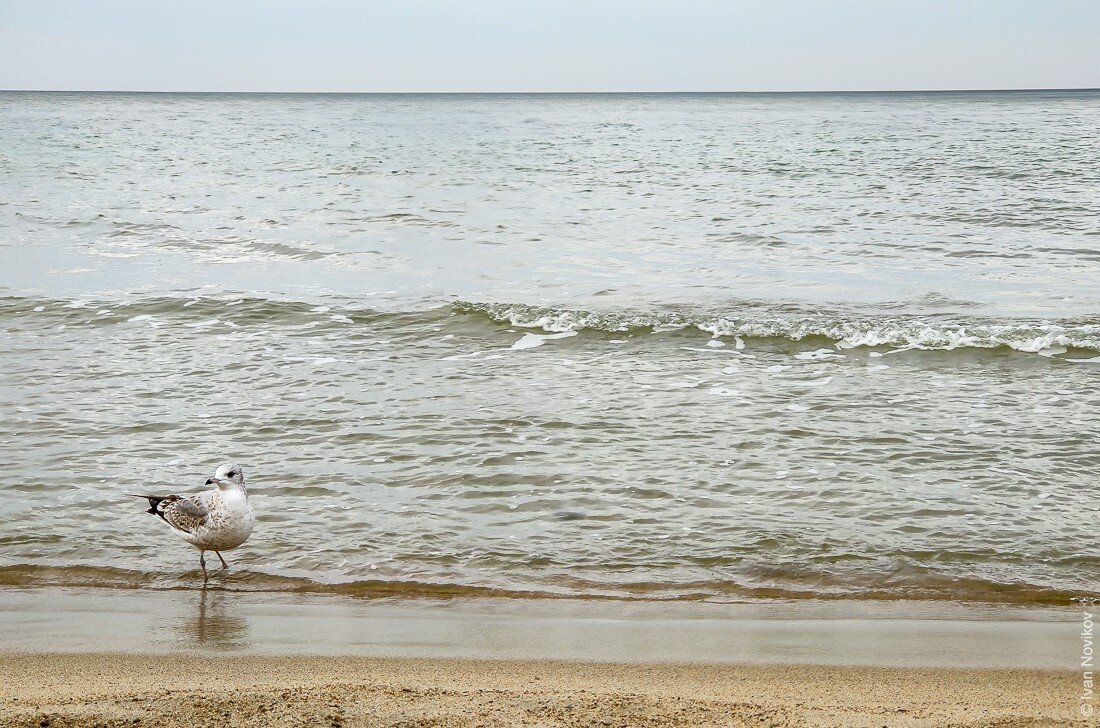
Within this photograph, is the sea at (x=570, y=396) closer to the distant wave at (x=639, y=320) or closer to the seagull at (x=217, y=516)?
the distant wave at (x=639, y=320)

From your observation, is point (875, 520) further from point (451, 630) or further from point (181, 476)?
point (181, 476)

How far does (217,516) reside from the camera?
17.9ft

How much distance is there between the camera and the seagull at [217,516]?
5449 mm

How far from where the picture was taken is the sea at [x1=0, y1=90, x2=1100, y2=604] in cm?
584

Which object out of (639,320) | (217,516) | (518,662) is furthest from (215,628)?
(639,320)

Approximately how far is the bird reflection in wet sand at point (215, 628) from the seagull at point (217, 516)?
323 millimetres

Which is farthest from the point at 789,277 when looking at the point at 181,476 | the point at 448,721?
the point at 448,721

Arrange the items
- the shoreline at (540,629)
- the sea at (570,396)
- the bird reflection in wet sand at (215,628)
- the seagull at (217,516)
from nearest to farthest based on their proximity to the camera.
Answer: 1. the shoreline at (540,629)
2. the bird reflection in wet sand at (215,628)
3. the seagull at (217,516)
4. the sea at (570,396)

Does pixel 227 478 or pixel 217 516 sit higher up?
pixel 227 478

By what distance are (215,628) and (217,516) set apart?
0.70 metres

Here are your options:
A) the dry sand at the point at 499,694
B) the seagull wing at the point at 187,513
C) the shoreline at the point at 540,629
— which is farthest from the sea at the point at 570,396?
the dry sand at the point at 499,694

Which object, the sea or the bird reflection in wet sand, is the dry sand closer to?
the bird reflection in wet sand

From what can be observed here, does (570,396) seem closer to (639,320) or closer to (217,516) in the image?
(639,320)

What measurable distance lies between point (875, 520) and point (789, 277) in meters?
9.15
